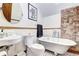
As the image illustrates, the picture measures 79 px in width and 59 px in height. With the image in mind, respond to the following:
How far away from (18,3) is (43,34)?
0.59m

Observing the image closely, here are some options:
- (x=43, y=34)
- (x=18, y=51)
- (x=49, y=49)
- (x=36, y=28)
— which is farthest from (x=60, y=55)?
(x=18, y=51)

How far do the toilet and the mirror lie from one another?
1.15 feet

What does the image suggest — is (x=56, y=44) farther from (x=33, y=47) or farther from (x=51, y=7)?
(x=51, y=7)

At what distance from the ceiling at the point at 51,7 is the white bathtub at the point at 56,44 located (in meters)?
0.39

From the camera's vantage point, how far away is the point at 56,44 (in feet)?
Answer: 5.15

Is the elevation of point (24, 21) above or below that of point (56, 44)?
above

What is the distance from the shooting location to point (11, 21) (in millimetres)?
1521

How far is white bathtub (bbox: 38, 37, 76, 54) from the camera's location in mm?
1505

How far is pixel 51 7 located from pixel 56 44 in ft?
1.88

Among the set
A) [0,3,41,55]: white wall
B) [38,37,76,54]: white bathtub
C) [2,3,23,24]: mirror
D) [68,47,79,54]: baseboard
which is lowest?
[68,47,79,54]: baseboard

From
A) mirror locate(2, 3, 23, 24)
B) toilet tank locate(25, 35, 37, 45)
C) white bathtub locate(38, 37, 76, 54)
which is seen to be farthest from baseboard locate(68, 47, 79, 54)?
mirror locate(2, 3, 23, 24)

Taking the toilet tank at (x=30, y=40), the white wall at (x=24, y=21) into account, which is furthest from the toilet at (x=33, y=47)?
the white wall at (x=24, y=21)

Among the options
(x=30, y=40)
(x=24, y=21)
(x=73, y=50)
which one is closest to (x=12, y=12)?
(x=24, y=21)

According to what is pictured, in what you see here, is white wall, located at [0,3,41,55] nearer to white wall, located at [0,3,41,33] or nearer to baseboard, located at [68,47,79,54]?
white wall, located at [0,3,41,33]
